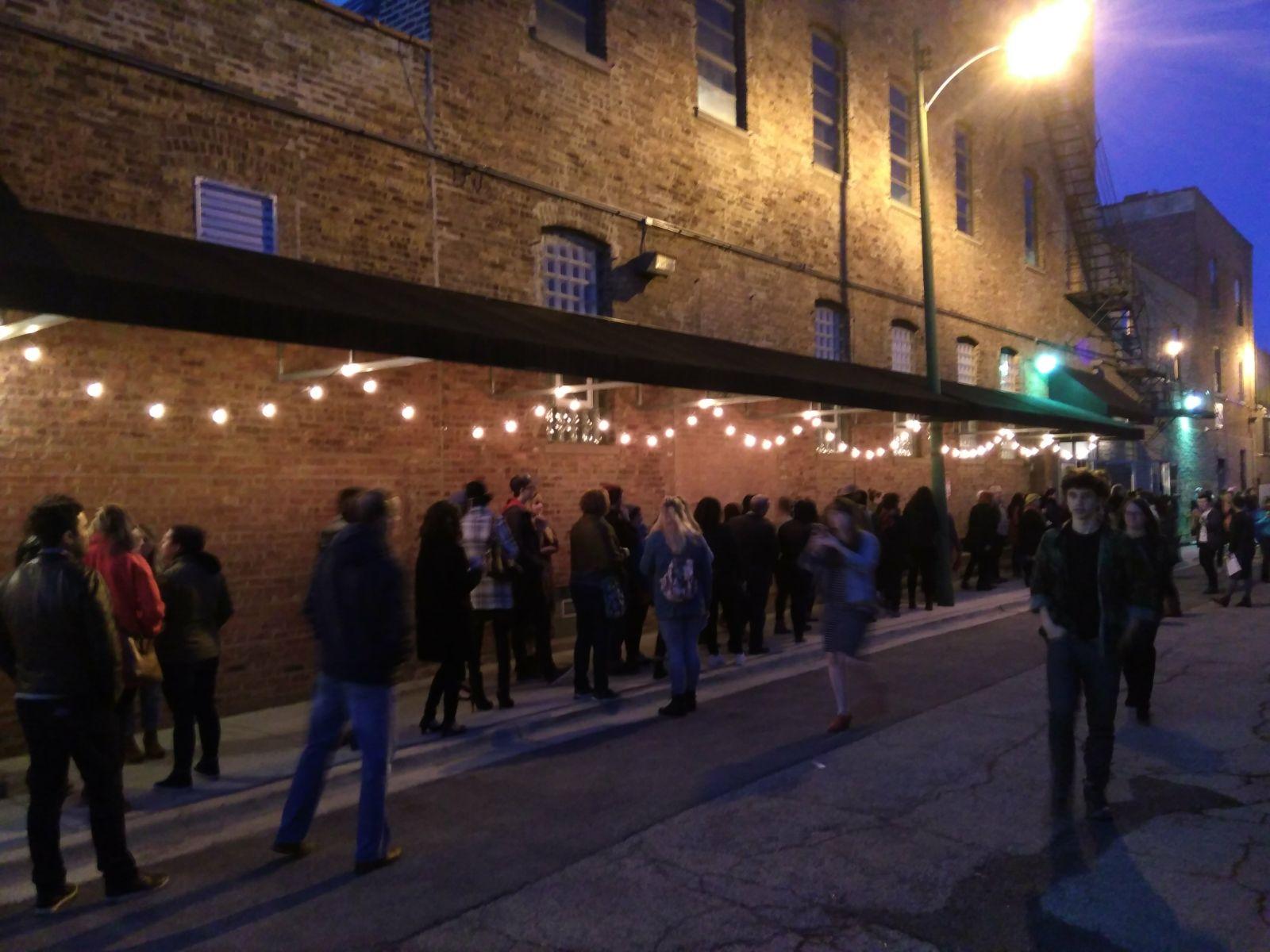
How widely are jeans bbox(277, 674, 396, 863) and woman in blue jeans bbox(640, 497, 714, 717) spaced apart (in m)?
3.33

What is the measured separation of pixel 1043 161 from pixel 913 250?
771 centimetres

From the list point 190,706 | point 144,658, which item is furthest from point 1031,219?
point 144,658

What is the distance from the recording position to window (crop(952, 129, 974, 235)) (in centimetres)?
2170

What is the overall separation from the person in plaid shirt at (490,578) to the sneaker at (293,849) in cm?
300

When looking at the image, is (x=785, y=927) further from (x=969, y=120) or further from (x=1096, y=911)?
(x=969, y=120)

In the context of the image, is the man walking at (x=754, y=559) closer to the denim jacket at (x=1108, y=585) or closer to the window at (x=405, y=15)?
the denim jacket at (x=1108, y=585)

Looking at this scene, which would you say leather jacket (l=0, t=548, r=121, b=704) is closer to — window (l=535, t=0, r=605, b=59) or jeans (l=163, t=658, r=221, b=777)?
jeans (l=163, t=658, r=221, b=777)

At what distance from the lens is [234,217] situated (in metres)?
9.20

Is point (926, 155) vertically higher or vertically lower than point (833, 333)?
higher

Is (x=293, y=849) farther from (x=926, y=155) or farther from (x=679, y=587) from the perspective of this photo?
(x=926, y=155)

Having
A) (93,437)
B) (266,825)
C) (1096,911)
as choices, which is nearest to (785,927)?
(1096,911)

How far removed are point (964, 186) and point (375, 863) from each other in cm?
2015

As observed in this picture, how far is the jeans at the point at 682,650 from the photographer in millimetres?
8297

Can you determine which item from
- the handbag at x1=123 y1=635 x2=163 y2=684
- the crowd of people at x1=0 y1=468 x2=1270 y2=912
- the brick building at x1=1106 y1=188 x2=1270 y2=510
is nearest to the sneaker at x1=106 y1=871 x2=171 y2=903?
the crowd of people at x1=0 y1=468 x2=1270 y2=912
